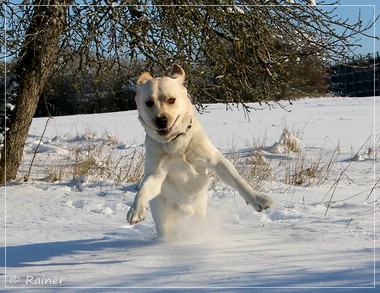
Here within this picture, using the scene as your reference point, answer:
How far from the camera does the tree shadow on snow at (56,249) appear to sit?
126 inches

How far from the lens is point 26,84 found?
660 centimetres

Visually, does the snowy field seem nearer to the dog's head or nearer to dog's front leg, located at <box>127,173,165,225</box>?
dog's front leg, located at <box>127,173,165,225</box>

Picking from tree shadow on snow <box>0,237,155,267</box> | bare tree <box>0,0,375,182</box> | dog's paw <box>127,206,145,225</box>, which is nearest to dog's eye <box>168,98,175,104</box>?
dog's paw <box>127,206,145,225</box>

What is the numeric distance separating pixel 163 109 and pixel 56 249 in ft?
3.35

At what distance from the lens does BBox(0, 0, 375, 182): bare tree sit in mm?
6141

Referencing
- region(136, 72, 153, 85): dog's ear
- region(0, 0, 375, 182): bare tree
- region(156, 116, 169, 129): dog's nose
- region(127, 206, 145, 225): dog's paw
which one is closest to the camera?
region(127, 206, 145, 225): dog's paw

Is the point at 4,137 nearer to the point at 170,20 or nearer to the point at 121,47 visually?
the point at 121,47

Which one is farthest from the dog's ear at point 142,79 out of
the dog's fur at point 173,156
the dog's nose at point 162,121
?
the dog's nose at point 162,121

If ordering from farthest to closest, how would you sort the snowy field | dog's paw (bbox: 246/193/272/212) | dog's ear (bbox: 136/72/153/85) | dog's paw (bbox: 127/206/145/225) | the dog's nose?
1. dog's ear (bbox: 136/72/153/85)
2. the dog's nose
3. dog's paw (bbox: 246/193/272/212)
4. dog's paw (bbox: 127/206/145/225)
5. the snowy field

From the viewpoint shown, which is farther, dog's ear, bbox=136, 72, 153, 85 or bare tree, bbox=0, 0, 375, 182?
bare tree, bbox=0, 0, 375, 182

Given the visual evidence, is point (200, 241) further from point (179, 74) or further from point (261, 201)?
point (179, 74)

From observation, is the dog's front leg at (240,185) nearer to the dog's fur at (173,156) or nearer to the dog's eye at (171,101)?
the dog's fur at (173,156)

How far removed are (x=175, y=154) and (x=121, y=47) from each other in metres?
3.23

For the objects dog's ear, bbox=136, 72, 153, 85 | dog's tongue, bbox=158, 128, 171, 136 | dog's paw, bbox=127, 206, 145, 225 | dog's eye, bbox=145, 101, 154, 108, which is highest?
dog's ear, bbox=136, 72, 153, 85
